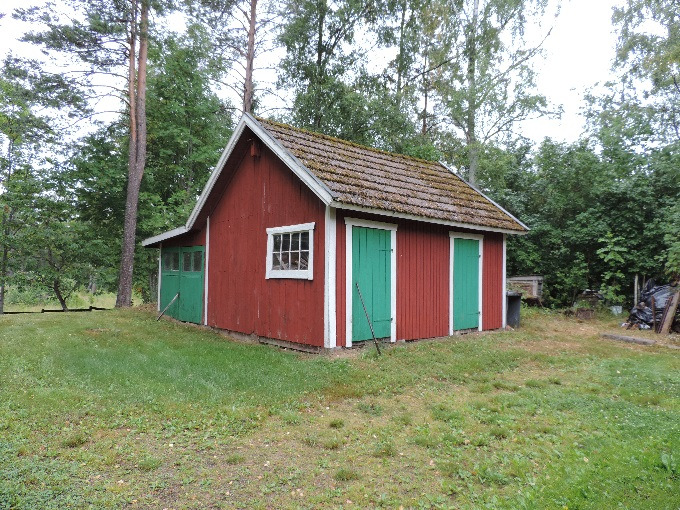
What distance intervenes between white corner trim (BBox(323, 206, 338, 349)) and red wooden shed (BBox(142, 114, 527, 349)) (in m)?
0.02

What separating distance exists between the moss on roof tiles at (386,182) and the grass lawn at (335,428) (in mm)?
2831

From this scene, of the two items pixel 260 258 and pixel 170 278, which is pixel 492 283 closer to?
pixel 260 258

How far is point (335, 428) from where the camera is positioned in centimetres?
445

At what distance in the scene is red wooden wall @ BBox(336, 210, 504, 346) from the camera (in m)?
7.78

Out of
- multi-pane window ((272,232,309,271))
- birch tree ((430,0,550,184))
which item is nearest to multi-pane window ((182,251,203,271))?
multi-pane window ((272,232,309,271))

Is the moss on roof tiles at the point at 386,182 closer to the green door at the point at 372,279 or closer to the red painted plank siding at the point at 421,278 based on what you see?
the red painted plank siding at the point at 421,278

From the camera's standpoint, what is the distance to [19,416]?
14.6 ft

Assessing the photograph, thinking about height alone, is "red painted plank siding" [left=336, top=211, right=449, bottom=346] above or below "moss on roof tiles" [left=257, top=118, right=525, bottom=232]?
below

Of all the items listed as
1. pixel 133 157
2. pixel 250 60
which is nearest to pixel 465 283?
pixel 133 157

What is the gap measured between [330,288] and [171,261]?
7.01 m

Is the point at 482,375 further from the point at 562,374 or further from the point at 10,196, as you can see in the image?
the point at 10,196

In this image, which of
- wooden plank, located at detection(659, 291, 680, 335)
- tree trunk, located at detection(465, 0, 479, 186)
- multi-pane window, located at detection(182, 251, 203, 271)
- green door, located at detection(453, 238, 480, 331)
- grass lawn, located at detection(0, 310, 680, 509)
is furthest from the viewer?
tree trunk, located at detection(465, 0, 479, 186)

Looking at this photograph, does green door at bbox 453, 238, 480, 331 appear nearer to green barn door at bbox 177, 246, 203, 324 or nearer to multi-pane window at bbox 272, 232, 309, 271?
multi-pane window at bbox 272, 232, 309, 271

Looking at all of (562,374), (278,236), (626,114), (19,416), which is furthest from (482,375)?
(626,114)
